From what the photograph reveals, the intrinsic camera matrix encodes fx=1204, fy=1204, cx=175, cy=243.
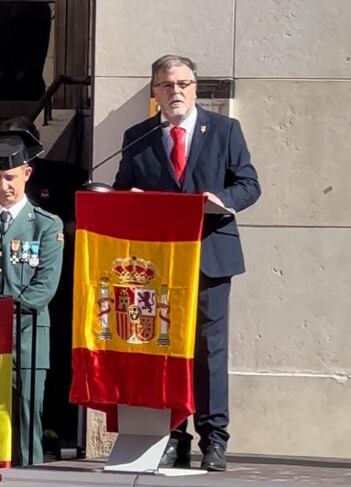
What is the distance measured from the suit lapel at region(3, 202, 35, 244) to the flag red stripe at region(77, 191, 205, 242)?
76cm

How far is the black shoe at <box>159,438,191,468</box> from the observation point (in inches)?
236

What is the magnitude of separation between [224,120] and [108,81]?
1.84 metres

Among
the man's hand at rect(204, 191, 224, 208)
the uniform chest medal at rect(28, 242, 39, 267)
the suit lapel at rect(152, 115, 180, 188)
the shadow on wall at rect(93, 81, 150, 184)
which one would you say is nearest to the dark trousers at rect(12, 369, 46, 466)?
the uniform chest medal at rect(28, 242, 39, 267)

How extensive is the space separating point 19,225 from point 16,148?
1.32 feet

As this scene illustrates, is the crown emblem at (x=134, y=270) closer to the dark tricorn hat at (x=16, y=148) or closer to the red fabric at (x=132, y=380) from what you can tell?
the red fabric at (x=132, y=380)

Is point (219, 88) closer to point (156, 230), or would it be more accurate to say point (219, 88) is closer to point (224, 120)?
point (224, 120)

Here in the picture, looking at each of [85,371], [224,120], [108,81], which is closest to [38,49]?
[108,81]

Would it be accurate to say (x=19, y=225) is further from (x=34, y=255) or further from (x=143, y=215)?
(x=143, y=215)

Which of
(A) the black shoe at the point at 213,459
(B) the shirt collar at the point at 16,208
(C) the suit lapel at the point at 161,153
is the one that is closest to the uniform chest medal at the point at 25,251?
(B) the shirt collar at the point at 16,208

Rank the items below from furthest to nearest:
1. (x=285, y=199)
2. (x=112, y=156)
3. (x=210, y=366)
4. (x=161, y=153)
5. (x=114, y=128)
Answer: (x=114, y=128), (x=285, y=199), (x=161, y=153), (x=210, y=366), (x=112, y=156)

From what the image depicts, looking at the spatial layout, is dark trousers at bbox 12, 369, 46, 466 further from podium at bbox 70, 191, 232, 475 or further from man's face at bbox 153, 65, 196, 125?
man's face at bbox 153, 65, 196, 125

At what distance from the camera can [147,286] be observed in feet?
18.2

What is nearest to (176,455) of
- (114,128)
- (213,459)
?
(213,459)

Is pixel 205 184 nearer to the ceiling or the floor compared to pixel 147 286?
nearer to the ceiling
